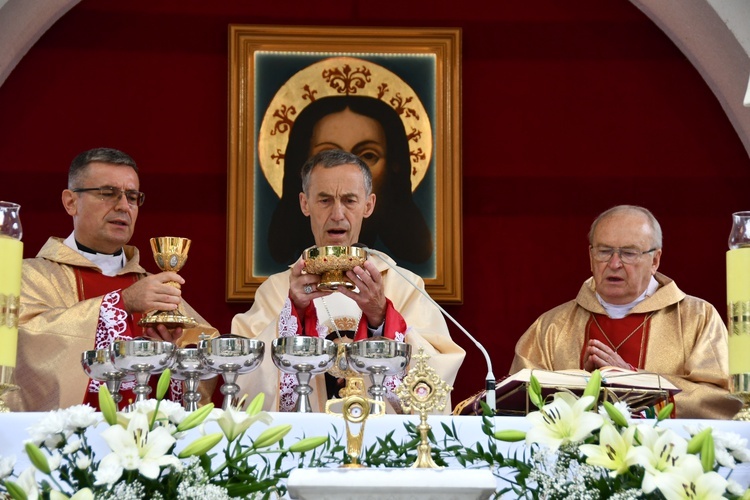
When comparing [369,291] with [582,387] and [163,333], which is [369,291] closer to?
[163,333]

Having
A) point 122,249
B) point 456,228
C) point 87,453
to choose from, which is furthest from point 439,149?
point 87,453

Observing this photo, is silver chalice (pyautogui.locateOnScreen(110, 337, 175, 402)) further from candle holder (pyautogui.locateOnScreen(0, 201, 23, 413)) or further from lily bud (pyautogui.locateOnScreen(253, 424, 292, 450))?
lily bud (pyautogui.locateOnScreen(253, 424, 292, 450))

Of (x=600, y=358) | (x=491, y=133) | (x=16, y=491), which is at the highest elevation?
(x=491, y=133)

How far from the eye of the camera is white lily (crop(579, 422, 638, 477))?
255cm

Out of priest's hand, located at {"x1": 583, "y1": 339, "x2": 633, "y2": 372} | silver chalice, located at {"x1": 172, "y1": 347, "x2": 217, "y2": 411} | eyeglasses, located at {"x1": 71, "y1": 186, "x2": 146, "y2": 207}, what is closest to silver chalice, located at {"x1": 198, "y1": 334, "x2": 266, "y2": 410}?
silver chalice, located at {"x1": 172, "y1": 347, "x2": 217, "y2": 411}

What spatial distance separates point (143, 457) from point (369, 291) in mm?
1792

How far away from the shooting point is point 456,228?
6.43 metres

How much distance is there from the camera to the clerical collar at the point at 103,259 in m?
5.47

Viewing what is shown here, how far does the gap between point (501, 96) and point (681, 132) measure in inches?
37.6

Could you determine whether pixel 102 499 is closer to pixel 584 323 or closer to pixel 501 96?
pixel 584 323

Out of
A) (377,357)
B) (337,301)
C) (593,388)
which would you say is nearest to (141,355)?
(377,357)

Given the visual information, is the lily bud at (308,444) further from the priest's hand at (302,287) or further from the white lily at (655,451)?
the priest's hand at (302,287)

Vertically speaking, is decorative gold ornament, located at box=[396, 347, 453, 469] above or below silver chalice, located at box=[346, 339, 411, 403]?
Answer: below

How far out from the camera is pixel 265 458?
2834 mm
